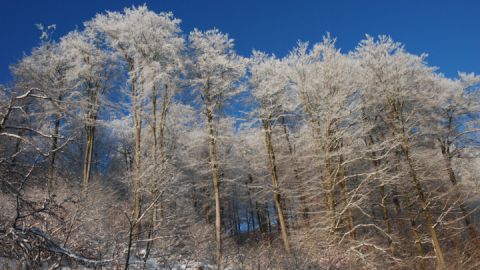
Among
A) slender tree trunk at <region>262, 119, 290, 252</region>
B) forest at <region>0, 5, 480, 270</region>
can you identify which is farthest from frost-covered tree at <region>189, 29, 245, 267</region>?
slender tree trunk at <region>262, 119, 290, 252</region>

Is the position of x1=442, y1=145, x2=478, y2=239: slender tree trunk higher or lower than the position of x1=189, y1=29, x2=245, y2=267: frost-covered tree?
lower

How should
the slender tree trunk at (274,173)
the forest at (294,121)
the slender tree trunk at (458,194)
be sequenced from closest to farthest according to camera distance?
1. the forest at (294,121)
2. the slender tree trunk at (274,173)
3. the slender tree trunk at (458,194)

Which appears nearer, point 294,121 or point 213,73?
point 213,73

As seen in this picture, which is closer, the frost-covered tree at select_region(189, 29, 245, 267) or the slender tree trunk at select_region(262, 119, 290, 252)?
the slender tree trunk at select_region(262, 119, 290, 252)

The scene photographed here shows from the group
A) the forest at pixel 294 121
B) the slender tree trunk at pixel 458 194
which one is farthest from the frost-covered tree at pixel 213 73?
the slender tree trunk at pixel 458 194

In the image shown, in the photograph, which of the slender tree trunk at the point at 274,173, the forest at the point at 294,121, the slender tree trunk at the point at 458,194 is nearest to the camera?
the forest at the point at 294,121

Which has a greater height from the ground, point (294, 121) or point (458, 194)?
point (294, 121)

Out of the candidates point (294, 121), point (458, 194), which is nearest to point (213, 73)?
point (294, 121)

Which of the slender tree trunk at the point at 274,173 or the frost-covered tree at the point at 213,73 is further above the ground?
the frost-covered tree at the point at 213,73

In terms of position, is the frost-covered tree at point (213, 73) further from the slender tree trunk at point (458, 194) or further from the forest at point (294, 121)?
the slender tree trunk at point (458, 194)

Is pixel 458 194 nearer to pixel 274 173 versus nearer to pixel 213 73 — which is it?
pixel 274 173

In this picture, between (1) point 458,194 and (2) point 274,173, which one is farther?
(1) point 458,194

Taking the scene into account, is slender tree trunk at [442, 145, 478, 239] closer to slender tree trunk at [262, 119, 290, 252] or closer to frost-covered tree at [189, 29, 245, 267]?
slender tree trunk at [262, 119, 290, 252]

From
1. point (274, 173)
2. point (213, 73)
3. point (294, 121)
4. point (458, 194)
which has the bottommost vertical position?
point (458, 194)
